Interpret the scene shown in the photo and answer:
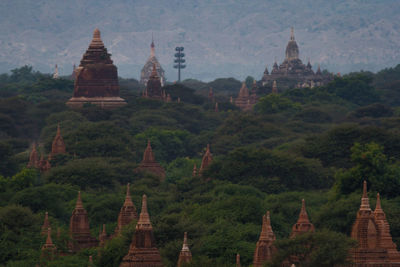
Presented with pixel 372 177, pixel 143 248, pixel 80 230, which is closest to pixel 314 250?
pixel 143 248

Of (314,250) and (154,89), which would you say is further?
(154,89)

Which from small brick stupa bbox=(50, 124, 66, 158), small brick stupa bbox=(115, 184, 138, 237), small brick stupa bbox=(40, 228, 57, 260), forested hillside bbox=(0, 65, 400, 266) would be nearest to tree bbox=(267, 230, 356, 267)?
forested hillside bbox=(0, 65, 400, 266)

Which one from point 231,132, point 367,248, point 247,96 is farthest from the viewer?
point 247,96

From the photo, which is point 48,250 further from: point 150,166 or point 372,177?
point 150,166

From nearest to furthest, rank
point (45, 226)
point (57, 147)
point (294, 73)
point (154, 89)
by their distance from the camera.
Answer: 1. point (45, 226)
2. point (57, 147)
3. point (154, 89)
4. point (294, 73)

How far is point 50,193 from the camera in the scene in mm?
64750

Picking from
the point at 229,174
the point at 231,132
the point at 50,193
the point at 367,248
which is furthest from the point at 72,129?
the point at 367,248

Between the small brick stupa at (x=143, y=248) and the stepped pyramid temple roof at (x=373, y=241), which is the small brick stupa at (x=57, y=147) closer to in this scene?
the stepped pyramid temple roof at (x=373, y=241)

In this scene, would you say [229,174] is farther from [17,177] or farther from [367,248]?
[367,248]

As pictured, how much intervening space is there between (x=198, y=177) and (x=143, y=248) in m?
30.0

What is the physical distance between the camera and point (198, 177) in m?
74.4

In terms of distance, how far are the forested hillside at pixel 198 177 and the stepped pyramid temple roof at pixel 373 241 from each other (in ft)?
7.29

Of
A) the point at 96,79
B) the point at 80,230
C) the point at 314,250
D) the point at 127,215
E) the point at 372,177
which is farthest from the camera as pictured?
the point at 96,79

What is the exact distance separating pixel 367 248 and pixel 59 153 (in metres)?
44.1
